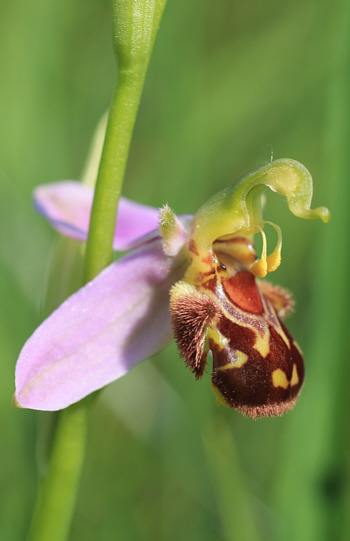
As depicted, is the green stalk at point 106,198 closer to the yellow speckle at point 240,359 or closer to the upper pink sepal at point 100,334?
the upper pink sepal at point 100,334

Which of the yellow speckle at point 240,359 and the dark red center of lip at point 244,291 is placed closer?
the yellow speckle at point 240,359

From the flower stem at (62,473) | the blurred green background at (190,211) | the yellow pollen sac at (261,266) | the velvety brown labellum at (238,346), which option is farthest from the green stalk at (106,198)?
the blurred green background at (190,211)

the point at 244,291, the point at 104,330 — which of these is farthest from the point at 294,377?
the point at 104,330

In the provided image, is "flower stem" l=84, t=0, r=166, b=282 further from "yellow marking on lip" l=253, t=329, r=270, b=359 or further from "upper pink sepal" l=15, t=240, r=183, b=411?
"yellow marking on lip" l=253, t=329, r=270, b=359

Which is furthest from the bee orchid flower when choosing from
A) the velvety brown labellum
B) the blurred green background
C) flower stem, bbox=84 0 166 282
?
the blurred green background

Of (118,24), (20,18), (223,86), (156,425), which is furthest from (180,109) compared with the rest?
(118,24)

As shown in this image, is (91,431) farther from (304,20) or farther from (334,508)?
(304,20)

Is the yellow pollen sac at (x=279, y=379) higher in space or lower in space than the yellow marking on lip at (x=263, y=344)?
lower
